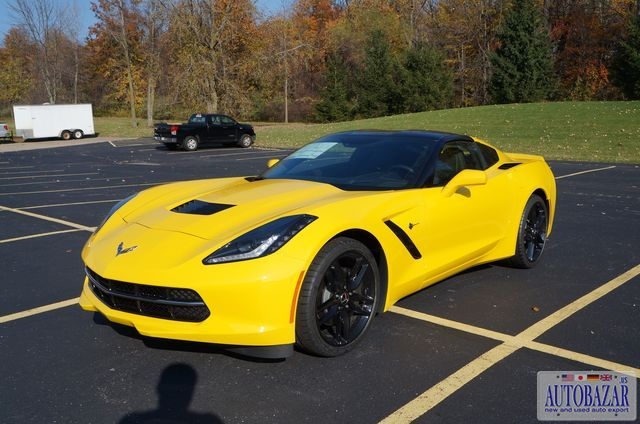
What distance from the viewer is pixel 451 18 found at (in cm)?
5341

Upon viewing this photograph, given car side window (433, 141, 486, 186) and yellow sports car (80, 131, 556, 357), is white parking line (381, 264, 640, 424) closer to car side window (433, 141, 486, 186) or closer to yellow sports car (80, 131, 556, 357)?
yellow sports car (80, 131, 556, 357)

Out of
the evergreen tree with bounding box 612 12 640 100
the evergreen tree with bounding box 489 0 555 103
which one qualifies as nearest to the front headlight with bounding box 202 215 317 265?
the evergreen tree with bounding box 612 12 640 100

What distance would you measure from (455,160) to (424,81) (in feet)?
128

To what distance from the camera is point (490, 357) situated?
335 centimetres

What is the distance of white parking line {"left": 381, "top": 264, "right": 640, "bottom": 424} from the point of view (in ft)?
9.21

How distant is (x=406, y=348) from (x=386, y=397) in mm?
629

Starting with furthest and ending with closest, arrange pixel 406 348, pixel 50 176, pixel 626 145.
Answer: pixel 626 145 → pixel 50 176 → pixel 406 348

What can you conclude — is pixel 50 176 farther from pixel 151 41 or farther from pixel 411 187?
pixel 151 41

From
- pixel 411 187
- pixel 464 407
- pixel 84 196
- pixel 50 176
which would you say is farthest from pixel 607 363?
pixel 50 176

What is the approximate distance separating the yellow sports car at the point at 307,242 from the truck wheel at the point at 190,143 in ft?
61.6

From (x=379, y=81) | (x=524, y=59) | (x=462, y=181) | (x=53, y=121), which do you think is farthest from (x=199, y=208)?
(x=379, y=81)

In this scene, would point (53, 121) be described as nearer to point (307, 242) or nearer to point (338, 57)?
point (338, 57)

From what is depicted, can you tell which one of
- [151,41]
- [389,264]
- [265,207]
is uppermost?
[151,41]

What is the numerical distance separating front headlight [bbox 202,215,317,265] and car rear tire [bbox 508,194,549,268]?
8.09 feet
